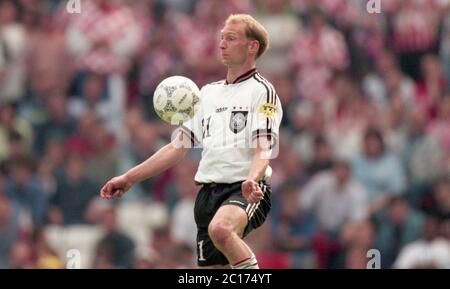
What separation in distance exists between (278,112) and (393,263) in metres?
5.92

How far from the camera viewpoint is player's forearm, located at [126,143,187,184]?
11.3 meters

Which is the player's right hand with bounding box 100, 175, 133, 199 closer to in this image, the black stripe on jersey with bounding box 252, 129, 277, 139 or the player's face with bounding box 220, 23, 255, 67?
the black stripe on jersey with bounding box 252, 129, 277, 139

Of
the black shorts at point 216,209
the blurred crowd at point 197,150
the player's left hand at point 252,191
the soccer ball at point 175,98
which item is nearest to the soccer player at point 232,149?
the black shorts at point 216,209

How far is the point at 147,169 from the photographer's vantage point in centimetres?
1130

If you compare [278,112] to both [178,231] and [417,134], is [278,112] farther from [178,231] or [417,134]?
[417,134]

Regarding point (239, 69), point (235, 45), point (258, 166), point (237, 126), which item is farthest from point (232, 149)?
point (235, 45)

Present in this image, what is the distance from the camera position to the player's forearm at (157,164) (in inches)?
444

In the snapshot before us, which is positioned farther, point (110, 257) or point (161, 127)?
point (161, 127)

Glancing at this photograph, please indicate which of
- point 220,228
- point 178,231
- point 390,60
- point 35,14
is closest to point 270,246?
point 178,231

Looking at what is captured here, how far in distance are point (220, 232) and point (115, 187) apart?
1.07m

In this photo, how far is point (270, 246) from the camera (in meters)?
16.9

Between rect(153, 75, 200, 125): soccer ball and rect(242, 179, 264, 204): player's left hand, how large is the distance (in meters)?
1.16

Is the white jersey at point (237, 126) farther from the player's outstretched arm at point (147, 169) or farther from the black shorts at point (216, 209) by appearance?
the player's outstretched arm at point (147, 169)
